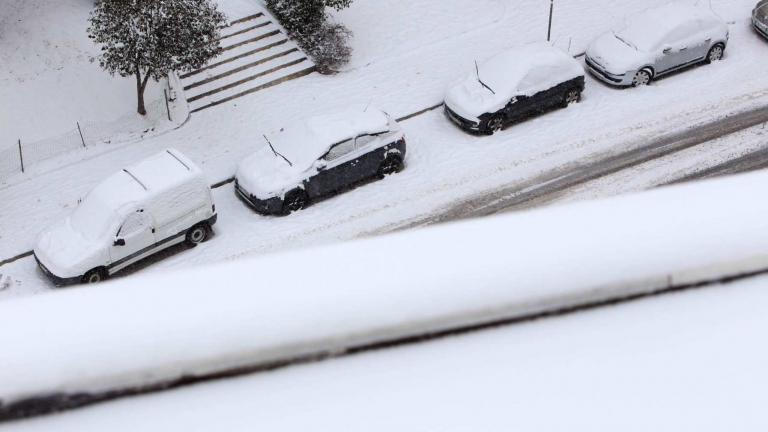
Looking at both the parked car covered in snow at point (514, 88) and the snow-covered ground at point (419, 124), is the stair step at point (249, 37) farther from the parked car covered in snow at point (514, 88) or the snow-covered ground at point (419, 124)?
the parked car covered in snow at point (514, 88)

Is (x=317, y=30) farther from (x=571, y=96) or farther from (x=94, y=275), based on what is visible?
(x=94, y=275)

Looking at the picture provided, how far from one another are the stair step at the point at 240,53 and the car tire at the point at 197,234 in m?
6.13

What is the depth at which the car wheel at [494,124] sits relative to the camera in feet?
63.9

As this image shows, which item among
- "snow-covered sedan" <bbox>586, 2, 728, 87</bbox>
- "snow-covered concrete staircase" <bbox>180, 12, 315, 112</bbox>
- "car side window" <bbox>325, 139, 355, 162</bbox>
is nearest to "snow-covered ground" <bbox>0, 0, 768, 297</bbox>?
"snow-covered sedan" <bbox>586, 2, 728, 87</bbox>

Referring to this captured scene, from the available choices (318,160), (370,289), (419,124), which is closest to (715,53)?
(419,124)

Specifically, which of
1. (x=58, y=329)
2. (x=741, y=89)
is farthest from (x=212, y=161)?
(x=58, y=329)

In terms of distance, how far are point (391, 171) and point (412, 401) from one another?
1460cm

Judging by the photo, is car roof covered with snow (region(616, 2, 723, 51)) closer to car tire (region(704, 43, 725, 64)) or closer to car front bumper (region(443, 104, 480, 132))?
car tire (region(704, 43, 725, 64))

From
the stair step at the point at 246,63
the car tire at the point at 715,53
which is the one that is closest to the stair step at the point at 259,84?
the stair step at the point at 246,63

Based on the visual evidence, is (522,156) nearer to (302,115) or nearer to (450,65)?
(450,65)

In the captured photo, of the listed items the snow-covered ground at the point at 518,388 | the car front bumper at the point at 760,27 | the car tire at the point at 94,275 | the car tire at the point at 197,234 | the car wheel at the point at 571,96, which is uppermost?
the snow-covered ground at the point at 518,388

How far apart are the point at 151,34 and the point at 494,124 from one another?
26.8 feet

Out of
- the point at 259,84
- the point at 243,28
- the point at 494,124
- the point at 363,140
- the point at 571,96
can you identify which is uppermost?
the point at 571,96

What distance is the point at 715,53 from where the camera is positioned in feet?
70.5
